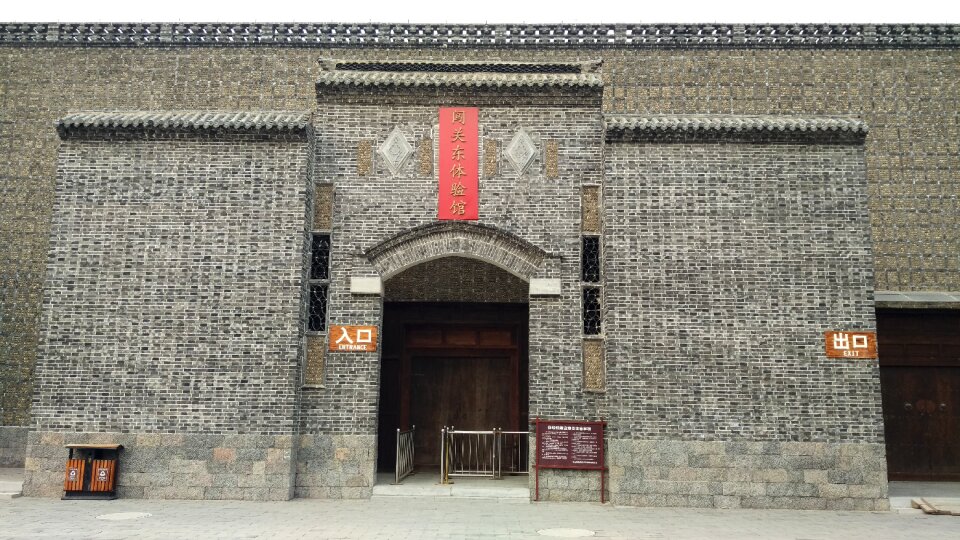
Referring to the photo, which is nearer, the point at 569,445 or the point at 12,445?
the point at 569,445

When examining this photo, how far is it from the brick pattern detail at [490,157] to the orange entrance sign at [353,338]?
3063mm

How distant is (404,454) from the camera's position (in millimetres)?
13000

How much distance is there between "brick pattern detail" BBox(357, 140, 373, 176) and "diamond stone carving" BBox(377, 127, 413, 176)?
16 cm

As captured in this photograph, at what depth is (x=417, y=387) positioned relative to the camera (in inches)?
576

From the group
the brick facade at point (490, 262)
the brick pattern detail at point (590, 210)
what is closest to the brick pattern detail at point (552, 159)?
the brick facade at point (490, 262)

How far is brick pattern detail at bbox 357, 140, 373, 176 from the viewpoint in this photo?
1214 centimetres

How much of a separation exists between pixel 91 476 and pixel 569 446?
6970 mm

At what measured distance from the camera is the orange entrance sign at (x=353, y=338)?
11.5 meters

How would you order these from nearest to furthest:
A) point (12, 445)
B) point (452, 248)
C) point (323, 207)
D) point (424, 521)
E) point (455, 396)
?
point (424, 521), point (452, 248), point (323, 207), point (12, 445), point (455, 396)

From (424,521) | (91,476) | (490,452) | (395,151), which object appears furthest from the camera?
(490,452)

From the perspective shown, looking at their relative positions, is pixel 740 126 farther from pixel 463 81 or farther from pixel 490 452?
pixel 490 452

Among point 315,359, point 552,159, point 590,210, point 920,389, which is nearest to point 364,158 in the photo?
point 552,159

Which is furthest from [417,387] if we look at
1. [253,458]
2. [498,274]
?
[253,458]

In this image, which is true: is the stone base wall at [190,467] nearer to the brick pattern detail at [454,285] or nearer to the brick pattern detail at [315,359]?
the brick pattern detail at [315,359]
